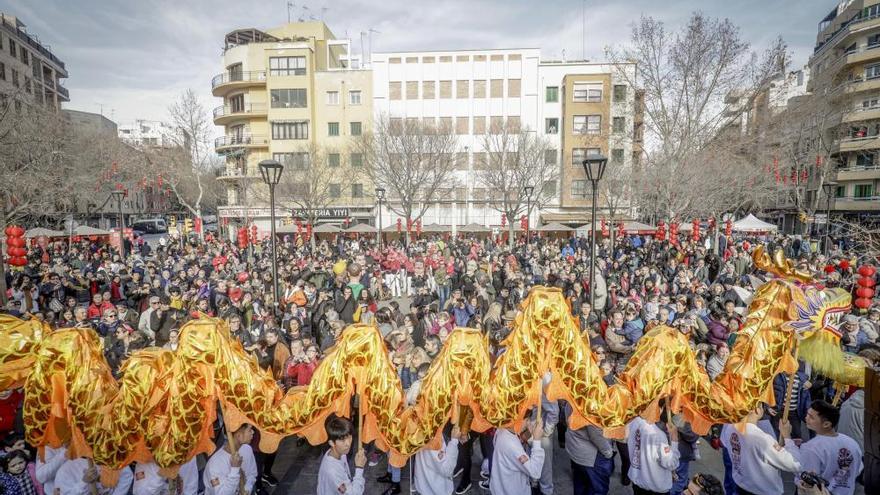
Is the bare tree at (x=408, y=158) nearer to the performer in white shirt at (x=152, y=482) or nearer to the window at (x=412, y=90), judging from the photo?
the window at (x=412, y=90)

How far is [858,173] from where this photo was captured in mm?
33500

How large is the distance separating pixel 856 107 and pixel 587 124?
18852mm

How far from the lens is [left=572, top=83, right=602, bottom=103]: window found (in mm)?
34688

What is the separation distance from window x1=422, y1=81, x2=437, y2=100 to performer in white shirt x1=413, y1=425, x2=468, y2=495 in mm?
33444

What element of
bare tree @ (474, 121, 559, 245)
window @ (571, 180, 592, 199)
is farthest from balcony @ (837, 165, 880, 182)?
bare tree @ (474, 121, 559, 245)

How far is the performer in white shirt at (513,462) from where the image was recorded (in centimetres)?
452

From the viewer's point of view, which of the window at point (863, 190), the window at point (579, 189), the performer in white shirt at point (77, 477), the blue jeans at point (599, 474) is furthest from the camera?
the window at point (579, 189)

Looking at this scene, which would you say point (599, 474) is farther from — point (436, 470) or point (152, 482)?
point (152, 482)

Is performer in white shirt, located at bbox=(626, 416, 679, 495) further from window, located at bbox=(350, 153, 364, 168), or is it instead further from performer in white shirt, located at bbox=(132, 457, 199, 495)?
window, located at bbox=(350, 153, 364, 168)

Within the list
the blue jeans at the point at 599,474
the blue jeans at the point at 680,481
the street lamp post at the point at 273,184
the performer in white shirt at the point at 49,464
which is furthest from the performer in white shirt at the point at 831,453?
the street lamp post at the point at 273,184

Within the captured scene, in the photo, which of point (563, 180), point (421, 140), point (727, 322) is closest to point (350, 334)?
point (727, 322)

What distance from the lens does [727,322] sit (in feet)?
26.9

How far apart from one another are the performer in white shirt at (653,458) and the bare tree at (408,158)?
24.7 metres

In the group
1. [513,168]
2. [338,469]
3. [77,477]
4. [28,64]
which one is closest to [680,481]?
[338,469]
